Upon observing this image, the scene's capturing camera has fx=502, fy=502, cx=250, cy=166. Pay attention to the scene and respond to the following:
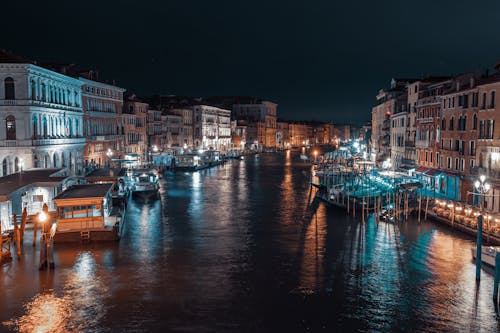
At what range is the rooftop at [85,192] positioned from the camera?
24.6 metres

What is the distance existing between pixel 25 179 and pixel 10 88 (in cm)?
837

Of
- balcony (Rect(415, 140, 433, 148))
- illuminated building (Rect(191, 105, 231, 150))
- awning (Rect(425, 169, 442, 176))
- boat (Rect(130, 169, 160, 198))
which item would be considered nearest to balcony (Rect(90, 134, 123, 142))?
boat (Rect(130, 169, 160, 198))

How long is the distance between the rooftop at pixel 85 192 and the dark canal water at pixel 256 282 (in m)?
2.54

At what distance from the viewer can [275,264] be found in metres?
20.8

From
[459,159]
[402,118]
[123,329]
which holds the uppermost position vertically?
[402,118]

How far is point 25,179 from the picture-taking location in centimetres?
2705

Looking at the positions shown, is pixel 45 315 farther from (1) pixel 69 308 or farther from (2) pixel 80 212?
(2) pixel 80 212

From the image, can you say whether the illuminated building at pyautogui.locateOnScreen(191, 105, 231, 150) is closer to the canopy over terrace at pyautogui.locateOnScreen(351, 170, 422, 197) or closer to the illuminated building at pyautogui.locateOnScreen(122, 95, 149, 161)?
the illuminated building at pyautogui.locateOnScreen(122, 95, 149, 161)

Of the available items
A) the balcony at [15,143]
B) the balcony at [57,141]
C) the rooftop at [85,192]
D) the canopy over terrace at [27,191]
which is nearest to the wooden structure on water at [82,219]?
the rooftop at [85,192]

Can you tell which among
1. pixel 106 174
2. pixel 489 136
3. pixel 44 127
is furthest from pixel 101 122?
pixel 489 136

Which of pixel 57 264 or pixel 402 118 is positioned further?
pixel 402 118

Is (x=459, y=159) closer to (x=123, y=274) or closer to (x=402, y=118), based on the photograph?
(x=402, y=118)

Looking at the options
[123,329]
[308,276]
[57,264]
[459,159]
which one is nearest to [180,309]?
[123,329]

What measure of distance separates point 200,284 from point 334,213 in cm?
1705
